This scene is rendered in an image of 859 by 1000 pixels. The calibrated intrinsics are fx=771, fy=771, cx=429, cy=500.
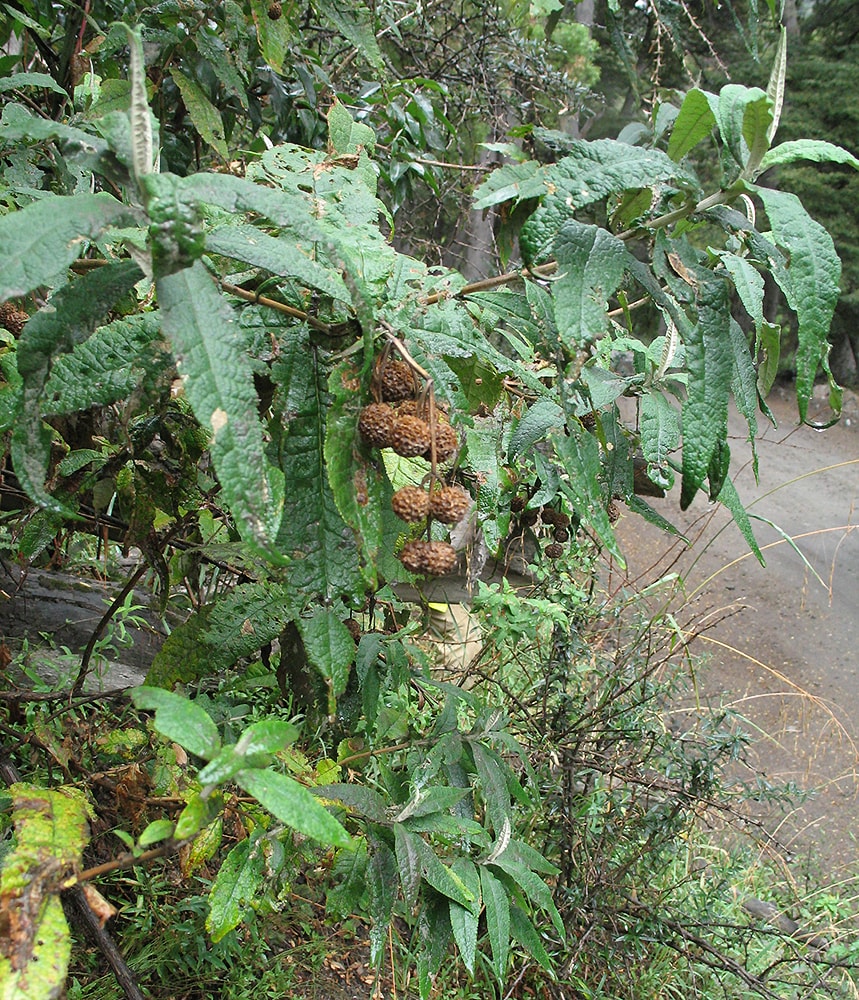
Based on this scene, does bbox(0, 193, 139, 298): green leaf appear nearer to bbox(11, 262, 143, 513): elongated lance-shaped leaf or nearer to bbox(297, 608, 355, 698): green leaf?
bbox(11, 262, 143, 513): elongated lance-shaped leaf

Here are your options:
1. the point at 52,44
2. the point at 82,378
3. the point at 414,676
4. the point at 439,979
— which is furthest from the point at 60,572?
the point at 82,378

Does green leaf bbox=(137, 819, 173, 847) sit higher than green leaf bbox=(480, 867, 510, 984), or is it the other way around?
green leaf bbox=(137, 819, 173, 847)

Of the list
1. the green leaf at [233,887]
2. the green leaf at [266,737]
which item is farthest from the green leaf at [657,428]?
the green leaf at [233,887]

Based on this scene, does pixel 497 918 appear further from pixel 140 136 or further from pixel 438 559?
pixel 140 136

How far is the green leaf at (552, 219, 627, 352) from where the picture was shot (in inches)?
28.5

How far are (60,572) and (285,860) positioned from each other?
1.47m

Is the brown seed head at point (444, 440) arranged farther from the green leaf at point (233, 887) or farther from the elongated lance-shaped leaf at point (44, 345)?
the green leaf at point (233, 887)

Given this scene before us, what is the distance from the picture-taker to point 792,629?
5699 mm

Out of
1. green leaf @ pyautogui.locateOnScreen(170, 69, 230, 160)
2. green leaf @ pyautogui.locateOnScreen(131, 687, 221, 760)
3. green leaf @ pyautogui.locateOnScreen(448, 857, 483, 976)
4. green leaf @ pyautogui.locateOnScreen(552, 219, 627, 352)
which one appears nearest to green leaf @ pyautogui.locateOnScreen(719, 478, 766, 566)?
green leaf @ pyautogui.locateOnScreen(552, 219, 627, 352)

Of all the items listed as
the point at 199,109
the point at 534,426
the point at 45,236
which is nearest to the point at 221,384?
the point at 45,236

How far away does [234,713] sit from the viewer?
69.4 inches

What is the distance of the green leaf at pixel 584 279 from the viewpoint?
0.73 metres

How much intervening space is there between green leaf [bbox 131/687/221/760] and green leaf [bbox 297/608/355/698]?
14 centimetres

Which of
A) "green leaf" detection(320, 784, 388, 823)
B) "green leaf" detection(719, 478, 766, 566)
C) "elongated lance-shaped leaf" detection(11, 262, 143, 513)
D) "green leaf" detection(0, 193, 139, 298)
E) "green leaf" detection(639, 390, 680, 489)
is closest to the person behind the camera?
"green leaf" detection(0, 193, 139, 298)
